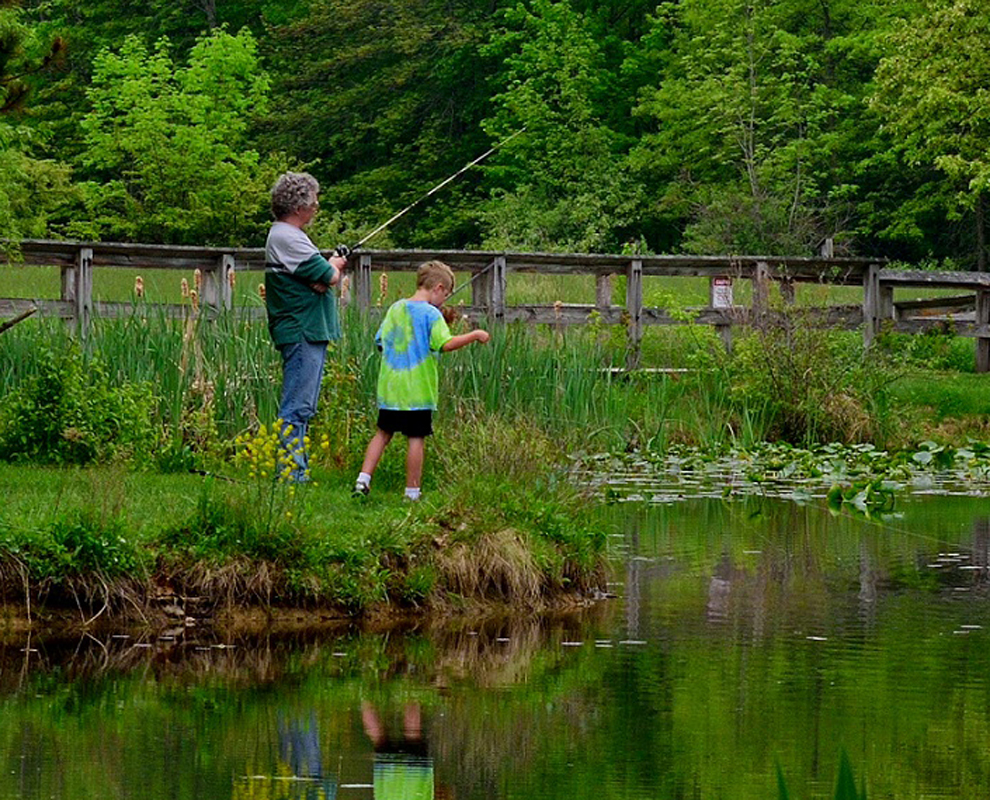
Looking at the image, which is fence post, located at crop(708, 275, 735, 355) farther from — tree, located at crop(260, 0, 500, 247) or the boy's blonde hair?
tree, located at crop(260, 0, 500, 247)

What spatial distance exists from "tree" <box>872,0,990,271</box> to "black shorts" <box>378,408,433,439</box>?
2420 cm

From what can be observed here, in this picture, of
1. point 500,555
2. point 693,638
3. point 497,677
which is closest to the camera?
point 497,677

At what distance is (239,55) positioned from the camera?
48.8m

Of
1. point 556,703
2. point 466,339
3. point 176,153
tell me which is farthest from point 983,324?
point 176,153

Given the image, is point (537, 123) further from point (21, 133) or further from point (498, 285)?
point (21, 133)

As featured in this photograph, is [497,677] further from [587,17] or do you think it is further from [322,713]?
[587,17]

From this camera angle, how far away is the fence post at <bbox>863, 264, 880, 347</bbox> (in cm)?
2467

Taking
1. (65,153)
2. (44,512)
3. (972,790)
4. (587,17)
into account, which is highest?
(587,17)

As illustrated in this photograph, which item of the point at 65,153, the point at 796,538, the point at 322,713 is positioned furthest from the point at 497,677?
the point at 65,153

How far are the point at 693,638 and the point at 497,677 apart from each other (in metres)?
1.42

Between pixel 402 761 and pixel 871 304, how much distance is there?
1848 cm

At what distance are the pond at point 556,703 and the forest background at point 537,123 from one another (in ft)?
86.5

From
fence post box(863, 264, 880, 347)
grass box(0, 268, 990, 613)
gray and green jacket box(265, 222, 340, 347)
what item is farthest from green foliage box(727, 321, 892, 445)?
gray and green jacket box(265, 222, 340, 347)

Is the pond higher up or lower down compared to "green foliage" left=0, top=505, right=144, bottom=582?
lower down
